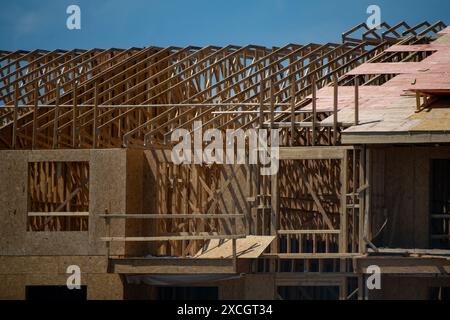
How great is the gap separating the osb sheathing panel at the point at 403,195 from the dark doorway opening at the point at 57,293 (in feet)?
25.7

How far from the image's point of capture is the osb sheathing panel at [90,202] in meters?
39.8

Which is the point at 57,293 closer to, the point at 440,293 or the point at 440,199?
the point at 440,293

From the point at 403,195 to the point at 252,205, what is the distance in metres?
3.74

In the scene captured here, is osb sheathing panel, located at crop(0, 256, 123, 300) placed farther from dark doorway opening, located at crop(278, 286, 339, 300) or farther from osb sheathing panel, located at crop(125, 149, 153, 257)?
dark doorway opening, located at crop(278, 286, 339, 300)

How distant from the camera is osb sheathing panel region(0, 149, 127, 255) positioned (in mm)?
39781

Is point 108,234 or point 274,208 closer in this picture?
point 108,234

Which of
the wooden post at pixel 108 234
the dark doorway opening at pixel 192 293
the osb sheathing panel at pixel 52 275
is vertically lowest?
the dark doorway opening at pixel 192 293

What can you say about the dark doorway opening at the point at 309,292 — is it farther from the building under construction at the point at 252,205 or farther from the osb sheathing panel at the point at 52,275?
the osb sheathing panel at the point at 52,275

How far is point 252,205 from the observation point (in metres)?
40.3

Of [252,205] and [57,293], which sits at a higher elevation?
[252,205]

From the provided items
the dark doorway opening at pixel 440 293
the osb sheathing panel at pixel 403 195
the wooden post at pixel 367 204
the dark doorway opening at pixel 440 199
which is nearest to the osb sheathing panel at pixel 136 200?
the wooden post at pixel 367 204

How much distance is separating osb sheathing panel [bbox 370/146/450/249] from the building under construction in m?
0.02

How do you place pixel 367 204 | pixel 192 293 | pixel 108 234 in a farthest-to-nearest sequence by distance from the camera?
pixel 192 293 < pixel 108 234 < pixel 367 204

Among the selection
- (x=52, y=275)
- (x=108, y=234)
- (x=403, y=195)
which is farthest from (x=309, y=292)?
(x=52, y=275)
